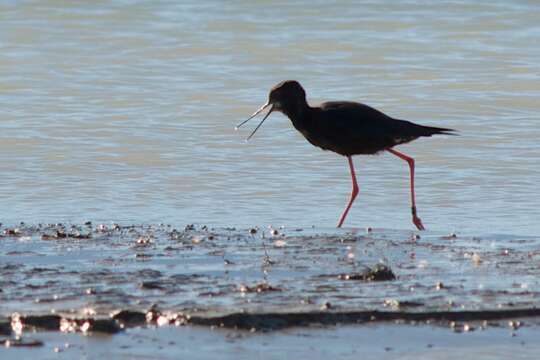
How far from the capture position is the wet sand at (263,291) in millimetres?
5684

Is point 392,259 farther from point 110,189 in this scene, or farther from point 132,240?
point 110,189

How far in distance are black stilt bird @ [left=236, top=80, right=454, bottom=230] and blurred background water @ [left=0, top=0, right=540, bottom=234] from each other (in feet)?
1.59

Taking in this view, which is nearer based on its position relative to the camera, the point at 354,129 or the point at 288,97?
the point at 354,129

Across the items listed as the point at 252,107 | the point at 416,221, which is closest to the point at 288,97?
the point at 416,221

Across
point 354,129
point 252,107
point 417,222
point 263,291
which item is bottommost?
point 263,291

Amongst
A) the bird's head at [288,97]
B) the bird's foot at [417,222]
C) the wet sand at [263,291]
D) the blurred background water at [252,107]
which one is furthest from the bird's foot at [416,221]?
A: the bird's head at [288,97]

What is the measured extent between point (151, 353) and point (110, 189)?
4.69 meters

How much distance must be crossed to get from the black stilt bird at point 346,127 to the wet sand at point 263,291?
1070mm

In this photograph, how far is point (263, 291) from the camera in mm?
6379

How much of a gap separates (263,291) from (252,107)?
→ 701cm

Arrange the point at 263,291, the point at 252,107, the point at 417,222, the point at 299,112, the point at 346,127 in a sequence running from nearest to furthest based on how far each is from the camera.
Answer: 1. the point at 263,291
2. the point at 417,222
3. the point at 346,127
4. the point at 299,112
5. the point at 252,107

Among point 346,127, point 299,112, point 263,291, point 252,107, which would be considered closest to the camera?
point 263,291

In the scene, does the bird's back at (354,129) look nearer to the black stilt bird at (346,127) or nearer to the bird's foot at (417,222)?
the black stilt bird at (346,127)

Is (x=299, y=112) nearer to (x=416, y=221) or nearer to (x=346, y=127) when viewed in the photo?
(x=346, y=127)
